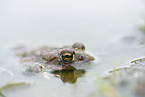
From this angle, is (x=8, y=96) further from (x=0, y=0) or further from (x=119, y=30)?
(x=0, y=0)

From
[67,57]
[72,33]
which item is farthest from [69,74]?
[72,33]

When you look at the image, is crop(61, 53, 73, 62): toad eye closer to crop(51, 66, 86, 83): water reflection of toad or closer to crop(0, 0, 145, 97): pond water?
crop(51, 66, 86, 83): water reflection of toad

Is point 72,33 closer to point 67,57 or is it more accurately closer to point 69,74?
point 67,57

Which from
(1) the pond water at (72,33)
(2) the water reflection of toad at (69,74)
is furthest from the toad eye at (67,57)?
(1) the pond water at (72,33)

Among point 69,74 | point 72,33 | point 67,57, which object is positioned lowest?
point 69,74

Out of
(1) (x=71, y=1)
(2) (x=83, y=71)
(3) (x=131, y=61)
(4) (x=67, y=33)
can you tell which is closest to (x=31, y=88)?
(2) (x=83, y=71)

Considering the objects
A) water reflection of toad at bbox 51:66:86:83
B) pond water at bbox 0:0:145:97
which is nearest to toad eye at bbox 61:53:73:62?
water reflection of toad at bbox 51:66:86:83

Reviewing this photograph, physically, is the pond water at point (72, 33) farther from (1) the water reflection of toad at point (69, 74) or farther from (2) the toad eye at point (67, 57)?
(2) the toad eye at point (67, 57)
